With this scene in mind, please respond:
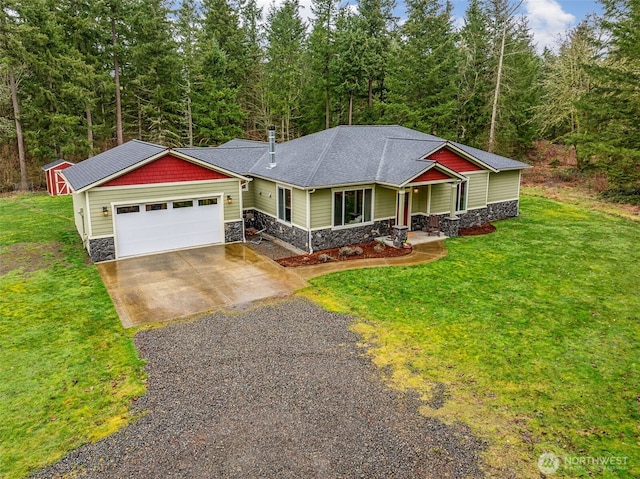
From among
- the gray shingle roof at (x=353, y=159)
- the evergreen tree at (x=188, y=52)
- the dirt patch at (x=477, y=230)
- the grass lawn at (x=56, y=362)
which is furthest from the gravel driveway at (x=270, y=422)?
the evergreen tree at (x=188, y=52)

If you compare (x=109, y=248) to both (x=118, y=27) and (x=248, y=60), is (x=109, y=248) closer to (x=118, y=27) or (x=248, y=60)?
(x=118, y=27)

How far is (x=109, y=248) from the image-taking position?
13.3 m

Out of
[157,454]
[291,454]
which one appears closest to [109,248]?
[157,454]

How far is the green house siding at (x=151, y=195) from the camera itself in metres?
12.9

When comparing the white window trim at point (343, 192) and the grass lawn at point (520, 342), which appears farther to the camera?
the white window trim at point (343, 192)

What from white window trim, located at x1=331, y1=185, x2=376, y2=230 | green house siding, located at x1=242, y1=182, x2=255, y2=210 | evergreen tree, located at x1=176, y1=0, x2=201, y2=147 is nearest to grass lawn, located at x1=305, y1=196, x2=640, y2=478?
white window trim, located at x1=331, y1=185, x2=376, y2=230

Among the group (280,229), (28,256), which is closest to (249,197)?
(280,229)

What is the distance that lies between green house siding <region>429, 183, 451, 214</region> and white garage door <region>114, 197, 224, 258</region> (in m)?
8.11

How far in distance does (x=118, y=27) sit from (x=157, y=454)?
2905 centimetres

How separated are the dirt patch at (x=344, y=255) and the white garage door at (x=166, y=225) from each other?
3203mm

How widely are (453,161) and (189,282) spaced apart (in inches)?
439

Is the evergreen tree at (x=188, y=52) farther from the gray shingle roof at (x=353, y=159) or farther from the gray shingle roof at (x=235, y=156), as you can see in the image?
the gray shingle roof at (x=353, y=159)

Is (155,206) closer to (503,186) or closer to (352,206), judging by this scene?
(352,206)

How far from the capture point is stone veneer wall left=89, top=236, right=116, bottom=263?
43.0ft
